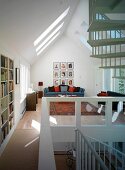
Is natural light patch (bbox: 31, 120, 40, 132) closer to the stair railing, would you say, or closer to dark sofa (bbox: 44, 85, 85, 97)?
the stair railing

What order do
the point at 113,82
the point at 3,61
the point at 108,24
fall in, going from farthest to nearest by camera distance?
the point at 113,82, the point at 3,61, the point at 108,24

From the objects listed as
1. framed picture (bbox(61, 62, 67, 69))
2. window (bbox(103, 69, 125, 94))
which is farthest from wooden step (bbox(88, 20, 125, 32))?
framed picture (bbox(61, 62, 67, 69))

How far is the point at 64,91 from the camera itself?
1123 cm

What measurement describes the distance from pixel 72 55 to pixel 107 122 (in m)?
7.96

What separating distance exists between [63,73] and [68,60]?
33.1 inches

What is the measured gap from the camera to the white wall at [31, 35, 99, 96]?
39.8 ft

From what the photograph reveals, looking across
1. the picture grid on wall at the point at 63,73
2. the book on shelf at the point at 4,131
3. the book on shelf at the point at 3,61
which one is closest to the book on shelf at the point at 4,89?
the book on shelf at the point at 3,61

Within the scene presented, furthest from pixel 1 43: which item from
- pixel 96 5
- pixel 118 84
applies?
pixel 118 84

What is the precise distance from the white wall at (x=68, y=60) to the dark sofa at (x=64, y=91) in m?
1.07

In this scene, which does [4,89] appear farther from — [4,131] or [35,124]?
[35,124]

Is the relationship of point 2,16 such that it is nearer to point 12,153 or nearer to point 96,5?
point 96,5

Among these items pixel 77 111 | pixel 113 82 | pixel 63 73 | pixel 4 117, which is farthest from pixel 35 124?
pixel 63 73

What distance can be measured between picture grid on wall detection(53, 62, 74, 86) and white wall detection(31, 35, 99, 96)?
183 mm

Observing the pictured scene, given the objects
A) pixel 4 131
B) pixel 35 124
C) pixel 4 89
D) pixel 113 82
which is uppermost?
pixel 113 82
